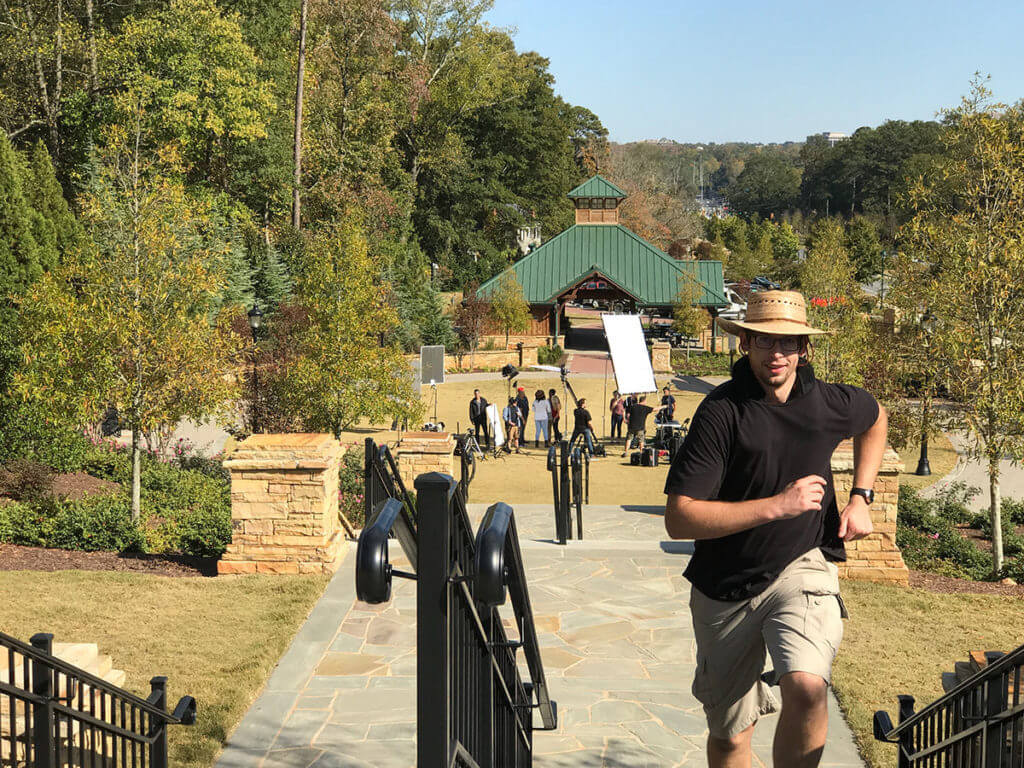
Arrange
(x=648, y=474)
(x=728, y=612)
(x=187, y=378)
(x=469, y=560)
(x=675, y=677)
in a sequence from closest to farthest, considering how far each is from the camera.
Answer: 1. (x=469, y=560)
2. (x=728, y=612)
3. (x=675, y=677)
4. (x=187, y=378)
5. (x=648, y=474)

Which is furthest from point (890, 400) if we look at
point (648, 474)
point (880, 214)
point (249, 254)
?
point (880, 214)

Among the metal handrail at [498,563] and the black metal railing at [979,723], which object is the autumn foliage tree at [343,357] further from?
the metal handrail at [498,563]

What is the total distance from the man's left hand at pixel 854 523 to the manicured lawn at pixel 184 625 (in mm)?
3787

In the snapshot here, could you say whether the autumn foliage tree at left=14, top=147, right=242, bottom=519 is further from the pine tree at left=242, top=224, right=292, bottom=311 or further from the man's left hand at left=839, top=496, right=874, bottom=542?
the pine tree at left=242, top=224, right=292, bottom=311

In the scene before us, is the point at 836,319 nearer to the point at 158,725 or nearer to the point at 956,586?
the point at 956,586

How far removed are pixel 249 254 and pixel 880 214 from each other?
224ft

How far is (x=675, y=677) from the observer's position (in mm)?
7180

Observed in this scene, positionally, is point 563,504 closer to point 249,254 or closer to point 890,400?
point 890,400

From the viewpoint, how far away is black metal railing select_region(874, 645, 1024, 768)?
3655 millimetres

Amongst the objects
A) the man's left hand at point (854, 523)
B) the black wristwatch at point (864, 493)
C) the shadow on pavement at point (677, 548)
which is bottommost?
the shadow on pavement at point (677, 548)

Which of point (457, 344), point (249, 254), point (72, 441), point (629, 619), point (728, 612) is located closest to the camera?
point (728, 612)

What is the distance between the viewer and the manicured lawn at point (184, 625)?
6516mm

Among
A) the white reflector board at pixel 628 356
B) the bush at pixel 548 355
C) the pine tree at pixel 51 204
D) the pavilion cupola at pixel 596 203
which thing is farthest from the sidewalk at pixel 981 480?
the pavilion cupola at pixel 596 203

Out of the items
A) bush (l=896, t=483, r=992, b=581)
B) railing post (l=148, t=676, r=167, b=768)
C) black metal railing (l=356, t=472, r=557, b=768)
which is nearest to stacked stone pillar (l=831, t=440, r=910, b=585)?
bush (l=896, t=483, r=992, b=581)
